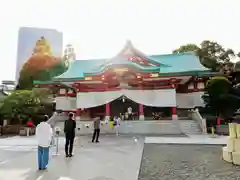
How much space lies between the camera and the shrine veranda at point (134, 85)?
2141cm

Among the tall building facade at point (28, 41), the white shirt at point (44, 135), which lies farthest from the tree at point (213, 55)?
the tall building facade at point (28, 41)

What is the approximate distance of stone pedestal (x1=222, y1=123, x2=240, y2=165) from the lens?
6.59 metres

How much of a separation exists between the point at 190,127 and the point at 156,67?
761cm

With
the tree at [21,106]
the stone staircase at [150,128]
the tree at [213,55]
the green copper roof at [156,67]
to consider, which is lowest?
the stone staircase at [150,128]

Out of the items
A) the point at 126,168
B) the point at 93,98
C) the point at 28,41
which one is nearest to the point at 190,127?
the point at 93,98

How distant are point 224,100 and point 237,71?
26.7 feet

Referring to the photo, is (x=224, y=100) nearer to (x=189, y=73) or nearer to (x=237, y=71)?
(x=189, y=73)

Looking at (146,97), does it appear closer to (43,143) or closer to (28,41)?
(43,143)

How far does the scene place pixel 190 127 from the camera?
59.1ft

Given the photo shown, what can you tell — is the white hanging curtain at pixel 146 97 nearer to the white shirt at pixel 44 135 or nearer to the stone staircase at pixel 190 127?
the stone staircase at pixel 190 127

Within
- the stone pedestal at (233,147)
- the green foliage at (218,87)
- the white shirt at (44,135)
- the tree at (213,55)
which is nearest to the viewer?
the white shirt at (44,135)

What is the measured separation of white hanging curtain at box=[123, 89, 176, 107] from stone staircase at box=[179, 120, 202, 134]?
10.7 feet

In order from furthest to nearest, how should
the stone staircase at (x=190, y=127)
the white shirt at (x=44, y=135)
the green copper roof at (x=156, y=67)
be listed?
the green copper roof at (x=156, y=67)
the stone staircase at (x=190, y=127)
the white shirt at (x=44, y=135)

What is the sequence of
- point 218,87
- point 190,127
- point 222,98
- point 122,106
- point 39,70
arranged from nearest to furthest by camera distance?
point 190,127 → point 222,98 → point 218,87 → point 122,106 → point 39,70
